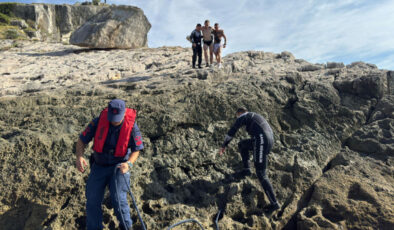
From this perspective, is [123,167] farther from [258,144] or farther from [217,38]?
[217,38]

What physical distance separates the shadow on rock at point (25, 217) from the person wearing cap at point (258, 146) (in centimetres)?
319

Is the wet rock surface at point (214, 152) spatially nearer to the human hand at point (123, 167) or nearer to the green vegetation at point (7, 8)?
the human hand at point (123, 167)

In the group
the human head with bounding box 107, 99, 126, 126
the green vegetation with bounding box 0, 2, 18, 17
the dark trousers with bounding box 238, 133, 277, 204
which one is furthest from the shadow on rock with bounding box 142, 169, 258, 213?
the green vegetation with bounding box 0, 2, 18, 17

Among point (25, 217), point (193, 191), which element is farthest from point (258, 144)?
point (25, 217)

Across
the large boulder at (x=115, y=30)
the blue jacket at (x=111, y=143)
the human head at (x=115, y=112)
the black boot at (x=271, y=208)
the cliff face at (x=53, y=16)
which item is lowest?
the black boot at (x=271, y=208)

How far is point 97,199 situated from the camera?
3422 millimetres

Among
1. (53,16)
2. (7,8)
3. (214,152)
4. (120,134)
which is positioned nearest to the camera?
(120,134)

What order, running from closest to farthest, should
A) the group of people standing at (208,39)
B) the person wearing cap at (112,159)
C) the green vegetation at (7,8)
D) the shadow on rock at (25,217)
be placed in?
the person wearing cap at (112,159)
the shadow on rock at (25,217)
the group of people standing at (208,39)
the green vegetation at (7,8)

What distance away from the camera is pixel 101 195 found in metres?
3.47

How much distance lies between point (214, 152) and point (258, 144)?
1043mm

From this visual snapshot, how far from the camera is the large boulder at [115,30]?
1379 cm

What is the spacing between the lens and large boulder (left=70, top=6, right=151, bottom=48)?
1379 centimetres

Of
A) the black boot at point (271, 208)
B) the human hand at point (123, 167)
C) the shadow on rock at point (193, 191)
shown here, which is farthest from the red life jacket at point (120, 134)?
the black boot at point (271, 208)

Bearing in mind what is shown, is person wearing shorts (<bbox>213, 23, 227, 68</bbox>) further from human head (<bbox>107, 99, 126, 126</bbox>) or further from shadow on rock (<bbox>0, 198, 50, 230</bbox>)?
shadow on rock (<bbox>0, 198, 50, 230</bbox>)
